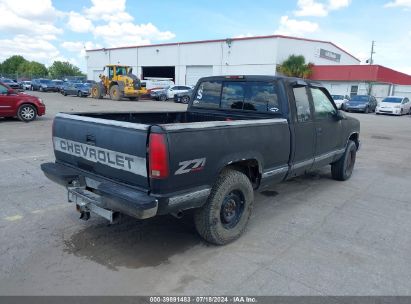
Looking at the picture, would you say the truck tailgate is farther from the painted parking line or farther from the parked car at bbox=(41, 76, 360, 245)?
the painted parking line

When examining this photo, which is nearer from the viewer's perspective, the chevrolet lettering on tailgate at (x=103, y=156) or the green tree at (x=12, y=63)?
the chevrolet lettering on tailgate at (x=103, y=156)

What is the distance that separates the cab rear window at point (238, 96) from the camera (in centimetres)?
495

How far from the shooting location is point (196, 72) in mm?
45344

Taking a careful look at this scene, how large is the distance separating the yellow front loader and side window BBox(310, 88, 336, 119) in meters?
25.3

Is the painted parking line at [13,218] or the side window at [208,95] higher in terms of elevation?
the side window at [208,95]

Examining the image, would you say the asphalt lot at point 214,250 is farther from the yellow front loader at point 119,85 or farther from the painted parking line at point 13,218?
the yellow front loader at point 119,85

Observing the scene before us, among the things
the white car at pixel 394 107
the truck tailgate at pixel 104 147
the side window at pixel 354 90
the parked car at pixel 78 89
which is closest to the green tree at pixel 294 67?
the side window at pixel 354 90

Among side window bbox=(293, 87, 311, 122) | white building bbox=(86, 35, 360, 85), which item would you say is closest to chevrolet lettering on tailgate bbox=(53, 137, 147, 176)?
side window bbox=(293, 87, 311, 122)

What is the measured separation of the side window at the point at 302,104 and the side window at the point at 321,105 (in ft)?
0.83

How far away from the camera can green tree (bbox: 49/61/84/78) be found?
113 m

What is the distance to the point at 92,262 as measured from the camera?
364cm

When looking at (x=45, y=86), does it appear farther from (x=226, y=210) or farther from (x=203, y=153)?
(x=203, y=153)

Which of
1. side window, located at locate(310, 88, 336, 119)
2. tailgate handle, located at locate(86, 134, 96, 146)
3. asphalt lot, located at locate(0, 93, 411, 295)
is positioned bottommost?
asphalt lot, located at locate(0, 93, 411, 295)

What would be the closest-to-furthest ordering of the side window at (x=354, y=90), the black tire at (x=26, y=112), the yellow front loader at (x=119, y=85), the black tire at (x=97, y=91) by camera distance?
the black tire at (x=26, y=112)
the yellow front loader at (x=119, y=85)
the black tire at (x=97, y=91)
the side window at (x=354, y=90)
